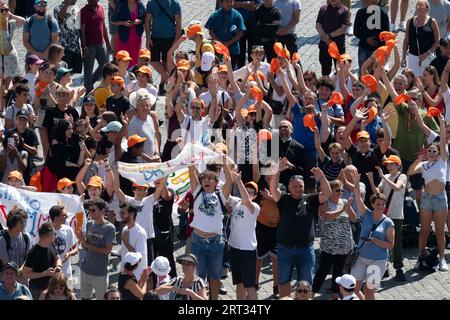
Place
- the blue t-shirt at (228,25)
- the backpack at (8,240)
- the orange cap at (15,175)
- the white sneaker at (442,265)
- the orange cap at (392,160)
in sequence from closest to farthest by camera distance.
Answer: the backpack at (8,240) < the orange cap at (15,175) < the orange cap at (392,160) < the white sneaker at (442,265) < the blue t-shirt at (228,25)

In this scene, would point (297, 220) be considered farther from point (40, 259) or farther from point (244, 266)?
point (40, 259)

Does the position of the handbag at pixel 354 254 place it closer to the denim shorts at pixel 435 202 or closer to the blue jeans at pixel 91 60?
the denim shorts at pixel 435 202

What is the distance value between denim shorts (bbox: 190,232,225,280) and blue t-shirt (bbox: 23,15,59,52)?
6.67 meters

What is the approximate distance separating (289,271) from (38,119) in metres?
4.66

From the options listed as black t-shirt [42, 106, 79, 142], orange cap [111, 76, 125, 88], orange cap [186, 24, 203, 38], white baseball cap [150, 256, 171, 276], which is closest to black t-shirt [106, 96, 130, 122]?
orange cap [111, 76, 125, 88]


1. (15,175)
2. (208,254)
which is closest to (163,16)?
(15,175)

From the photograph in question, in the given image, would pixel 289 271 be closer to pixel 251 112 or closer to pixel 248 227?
pixel 248 227

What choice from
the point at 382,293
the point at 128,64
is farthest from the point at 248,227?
the point at 128,64

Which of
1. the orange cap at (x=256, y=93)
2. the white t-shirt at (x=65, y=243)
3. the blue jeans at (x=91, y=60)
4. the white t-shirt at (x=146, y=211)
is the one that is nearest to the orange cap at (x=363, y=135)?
the orange cap at (x=256, y=93)

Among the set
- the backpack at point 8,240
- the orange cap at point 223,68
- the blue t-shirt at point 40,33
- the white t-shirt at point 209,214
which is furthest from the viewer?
the blue t-shirt at point 40,33

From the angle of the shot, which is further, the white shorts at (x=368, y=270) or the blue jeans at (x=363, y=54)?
the blue jeans at (x=363, y=54)

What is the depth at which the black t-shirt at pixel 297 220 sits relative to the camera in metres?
17.9

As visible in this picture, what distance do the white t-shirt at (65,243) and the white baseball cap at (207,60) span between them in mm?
5167

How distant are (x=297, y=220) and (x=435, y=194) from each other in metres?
2.45
